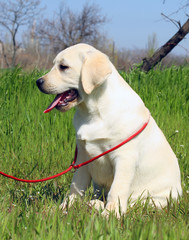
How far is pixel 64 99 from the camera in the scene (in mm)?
2760

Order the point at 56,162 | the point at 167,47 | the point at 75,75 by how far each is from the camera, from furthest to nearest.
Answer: the point at 167,47 → the point at 56,162 → the point at 75,75

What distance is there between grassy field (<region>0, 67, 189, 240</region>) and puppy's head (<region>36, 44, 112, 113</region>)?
29.1 inches

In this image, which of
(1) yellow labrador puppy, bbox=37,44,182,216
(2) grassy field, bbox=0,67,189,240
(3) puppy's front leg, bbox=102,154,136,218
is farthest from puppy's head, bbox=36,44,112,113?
(2) grassy field, bbox=0,67,189,240

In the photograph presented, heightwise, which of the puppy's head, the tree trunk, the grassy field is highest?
the puppy's head

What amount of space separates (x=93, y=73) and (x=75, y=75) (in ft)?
0.53

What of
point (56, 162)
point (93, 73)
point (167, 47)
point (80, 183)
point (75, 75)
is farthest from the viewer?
point (167, 47)

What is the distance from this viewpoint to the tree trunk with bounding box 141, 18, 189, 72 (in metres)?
6.34

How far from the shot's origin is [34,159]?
3.81 metres

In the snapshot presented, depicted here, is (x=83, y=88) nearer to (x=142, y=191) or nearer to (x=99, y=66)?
(x=99, y=66)

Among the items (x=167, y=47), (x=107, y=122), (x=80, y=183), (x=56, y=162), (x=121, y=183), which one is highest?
(x=107, y=122)

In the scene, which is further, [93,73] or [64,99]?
[64,99]

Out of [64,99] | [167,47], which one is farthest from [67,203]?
[167,47]

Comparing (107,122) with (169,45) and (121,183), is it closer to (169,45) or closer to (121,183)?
(121,183)

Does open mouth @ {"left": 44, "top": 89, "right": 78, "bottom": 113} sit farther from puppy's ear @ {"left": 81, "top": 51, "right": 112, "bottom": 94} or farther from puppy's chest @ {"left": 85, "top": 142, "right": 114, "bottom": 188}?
puppy's chest @ {"left": 85, "top": 142, "right": 114, "bottom": 188}
